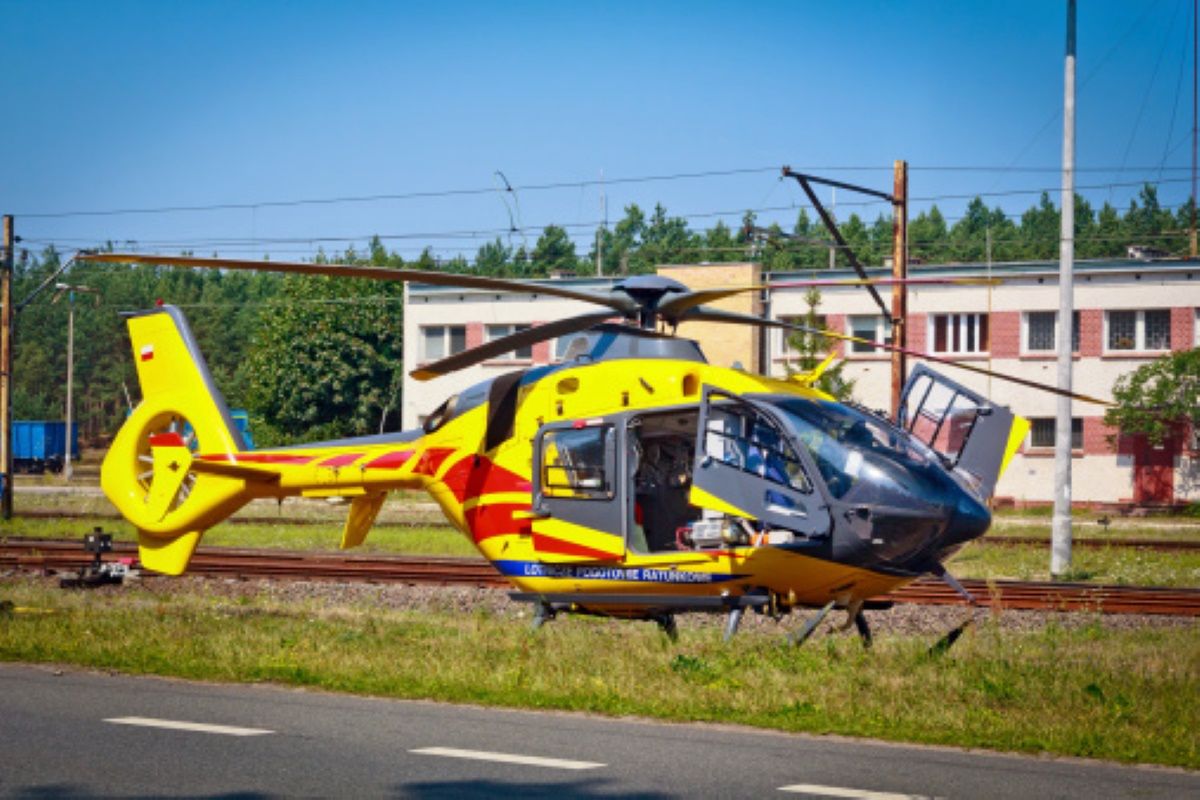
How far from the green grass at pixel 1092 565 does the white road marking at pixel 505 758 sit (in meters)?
Answer: 15.5

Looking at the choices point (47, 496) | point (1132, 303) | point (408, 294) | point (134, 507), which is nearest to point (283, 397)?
point (408, 294)

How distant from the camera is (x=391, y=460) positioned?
16734 millimetres

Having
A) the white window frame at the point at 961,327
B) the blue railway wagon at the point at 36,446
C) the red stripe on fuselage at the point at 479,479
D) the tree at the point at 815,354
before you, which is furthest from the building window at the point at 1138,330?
the blue railway wagon at the point at 36,446

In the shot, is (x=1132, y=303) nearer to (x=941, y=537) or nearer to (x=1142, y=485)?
(x=1142, y=485)

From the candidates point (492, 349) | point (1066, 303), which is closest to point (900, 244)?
point (1066, 303)

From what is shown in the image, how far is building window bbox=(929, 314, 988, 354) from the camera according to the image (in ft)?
172

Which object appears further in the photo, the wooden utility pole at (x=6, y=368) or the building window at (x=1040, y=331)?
the building window at (x=1040, y=331)

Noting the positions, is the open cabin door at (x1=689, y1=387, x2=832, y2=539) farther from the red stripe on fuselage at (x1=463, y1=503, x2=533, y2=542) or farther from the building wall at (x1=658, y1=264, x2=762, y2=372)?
the building wall at (x1=658, y1=264, x2=762, y2=372)

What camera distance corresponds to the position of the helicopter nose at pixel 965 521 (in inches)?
520

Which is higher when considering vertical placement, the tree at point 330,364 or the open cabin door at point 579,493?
the tree at point 330,364

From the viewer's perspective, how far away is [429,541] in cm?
3162

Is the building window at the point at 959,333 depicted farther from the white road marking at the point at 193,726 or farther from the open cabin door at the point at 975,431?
the white road marking at the point at 193,726

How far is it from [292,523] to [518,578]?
2259cm

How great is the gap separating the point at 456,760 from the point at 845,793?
7.56 ft
